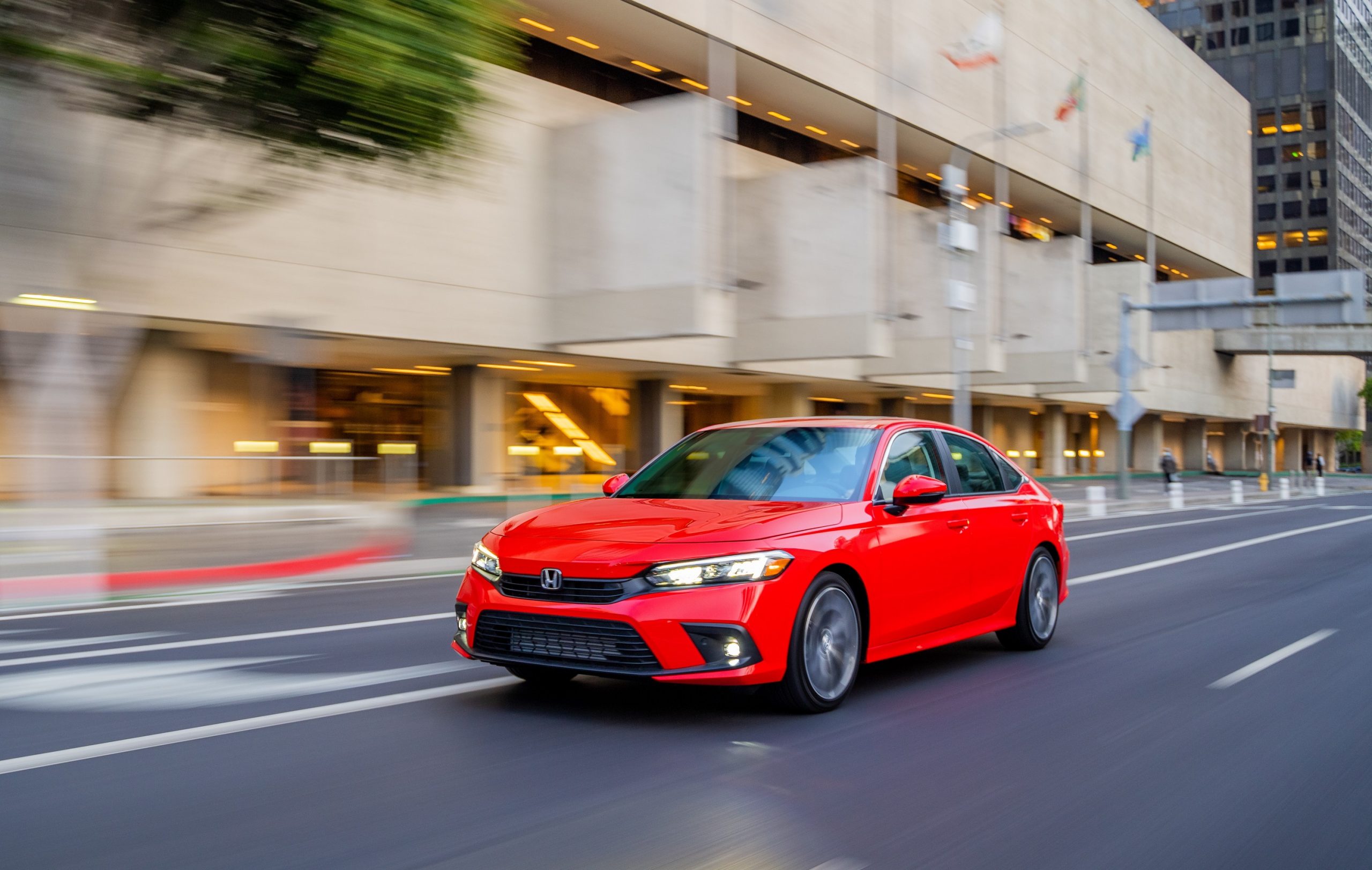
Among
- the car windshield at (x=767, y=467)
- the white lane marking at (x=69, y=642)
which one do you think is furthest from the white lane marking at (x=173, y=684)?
the car windshield at (x=767, y=467)

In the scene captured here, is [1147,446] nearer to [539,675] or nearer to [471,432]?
[471,432]

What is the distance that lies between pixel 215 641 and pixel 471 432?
25296 millimetres

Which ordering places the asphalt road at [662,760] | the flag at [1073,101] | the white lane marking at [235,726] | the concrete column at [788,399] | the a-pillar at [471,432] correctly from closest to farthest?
the asphalt road at [662,760] < the white lane marking at [235,726] < the a-pillar at [471,432] < the flag at [1073,101] < the concrete column at [788,399]

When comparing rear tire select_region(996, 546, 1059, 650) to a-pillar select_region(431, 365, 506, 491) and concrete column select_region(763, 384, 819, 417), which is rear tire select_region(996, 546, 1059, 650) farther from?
concrete column select_region(763, 384, 819, 417)

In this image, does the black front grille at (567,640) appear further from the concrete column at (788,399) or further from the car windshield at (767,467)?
the concrete column at (788,399)

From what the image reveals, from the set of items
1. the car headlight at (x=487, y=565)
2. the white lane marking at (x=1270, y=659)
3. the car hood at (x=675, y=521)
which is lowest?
the white lane marking at (x=1270, y=659)

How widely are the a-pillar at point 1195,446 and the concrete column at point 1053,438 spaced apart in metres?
20.8

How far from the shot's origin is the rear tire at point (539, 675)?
19.7ft

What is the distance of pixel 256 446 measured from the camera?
549 inches

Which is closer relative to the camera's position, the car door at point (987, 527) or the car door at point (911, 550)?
the car door at point (911, 550)

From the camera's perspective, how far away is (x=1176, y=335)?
225ft

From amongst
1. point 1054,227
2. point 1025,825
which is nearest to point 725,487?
point 1025,825

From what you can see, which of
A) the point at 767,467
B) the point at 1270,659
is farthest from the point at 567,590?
the point at 1270,659

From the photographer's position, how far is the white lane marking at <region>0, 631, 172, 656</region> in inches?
315
